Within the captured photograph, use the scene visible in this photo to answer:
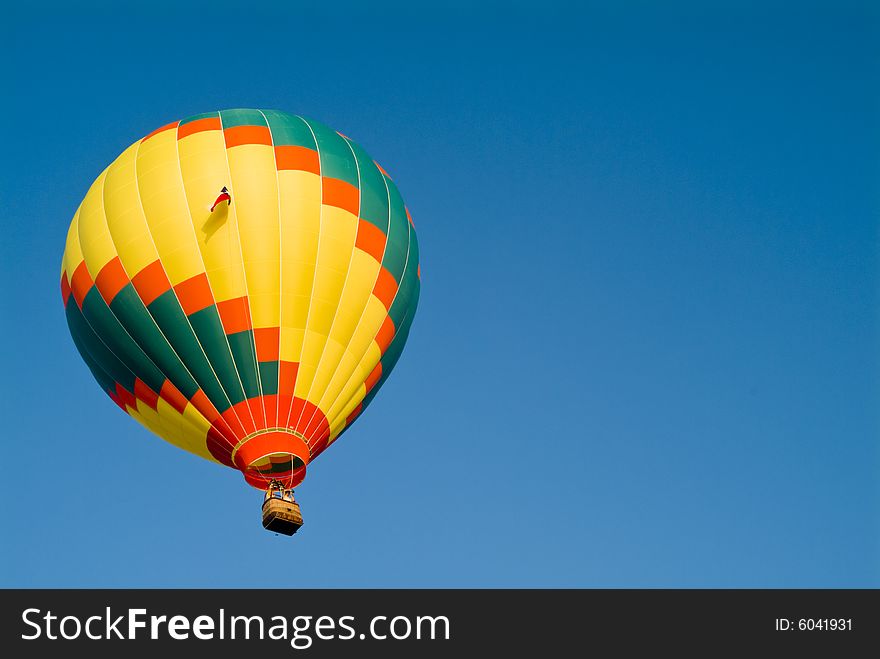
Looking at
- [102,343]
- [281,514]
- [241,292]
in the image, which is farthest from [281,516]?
[102,343]

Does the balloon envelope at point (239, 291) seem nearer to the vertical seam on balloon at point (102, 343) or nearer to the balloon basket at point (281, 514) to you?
the vertical seam on balloon at point (102, 343)

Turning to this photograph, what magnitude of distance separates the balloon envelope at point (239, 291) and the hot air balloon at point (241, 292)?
0.07 ft

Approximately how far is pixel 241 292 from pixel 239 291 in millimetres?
31

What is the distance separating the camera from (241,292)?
83.4 ft

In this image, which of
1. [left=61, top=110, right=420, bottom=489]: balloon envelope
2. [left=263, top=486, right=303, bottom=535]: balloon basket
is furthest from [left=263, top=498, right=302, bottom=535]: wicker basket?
[left=61, top=110, right=420, bottom=489]: balloon envelope

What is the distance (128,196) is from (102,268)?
3.64ft

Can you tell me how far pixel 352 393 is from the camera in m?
26.2

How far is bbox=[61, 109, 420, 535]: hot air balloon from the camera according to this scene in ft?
82.8

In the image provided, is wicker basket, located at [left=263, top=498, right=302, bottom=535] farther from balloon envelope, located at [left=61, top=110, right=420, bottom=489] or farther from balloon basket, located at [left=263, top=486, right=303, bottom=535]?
balloon envelope, located at [left=61, top=110, right=420, bottom=489]

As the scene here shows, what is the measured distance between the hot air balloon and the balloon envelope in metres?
0.02

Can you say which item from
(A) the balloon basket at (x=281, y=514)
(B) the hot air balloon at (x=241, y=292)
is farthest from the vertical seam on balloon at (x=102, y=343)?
(A) the balloon basket at (x=281, y=514)

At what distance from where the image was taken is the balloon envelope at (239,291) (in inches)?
995

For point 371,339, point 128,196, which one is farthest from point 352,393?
point 128,196
